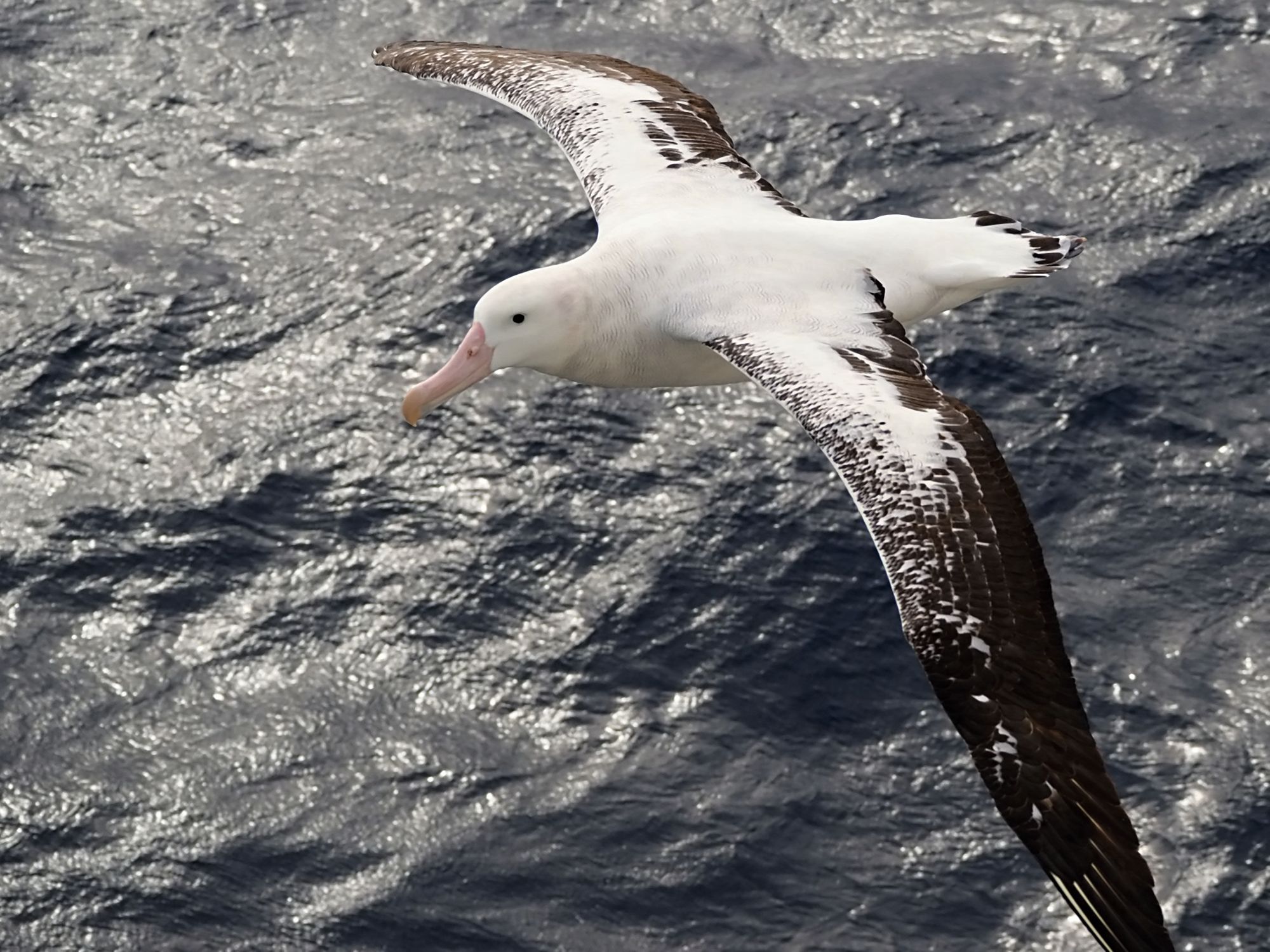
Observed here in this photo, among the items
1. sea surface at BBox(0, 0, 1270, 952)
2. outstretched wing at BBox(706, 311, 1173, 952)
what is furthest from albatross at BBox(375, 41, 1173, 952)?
sea surface at BBox(0, 0, 1270, 952)

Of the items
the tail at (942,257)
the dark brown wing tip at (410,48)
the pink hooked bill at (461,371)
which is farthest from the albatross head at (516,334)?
the dark brown wing tip at (410,48)

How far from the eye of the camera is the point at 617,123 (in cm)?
1450

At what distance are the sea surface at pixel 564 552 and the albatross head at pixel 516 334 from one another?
3.58 m

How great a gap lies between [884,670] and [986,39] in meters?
6.77

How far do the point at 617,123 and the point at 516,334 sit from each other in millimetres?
2440

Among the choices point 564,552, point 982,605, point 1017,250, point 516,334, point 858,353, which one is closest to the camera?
point 982,605

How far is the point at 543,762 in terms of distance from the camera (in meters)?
15.5

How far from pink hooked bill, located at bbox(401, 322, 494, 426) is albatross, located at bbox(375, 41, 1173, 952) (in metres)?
0.01

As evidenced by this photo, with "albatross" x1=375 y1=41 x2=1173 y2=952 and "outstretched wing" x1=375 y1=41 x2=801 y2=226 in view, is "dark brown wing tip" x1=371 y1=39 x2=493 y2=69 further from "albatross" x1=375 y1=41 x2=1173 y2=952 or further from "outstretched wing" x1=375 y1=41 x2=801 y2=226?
"albatross" x1=375 y1=41 x2=1173 y2=952

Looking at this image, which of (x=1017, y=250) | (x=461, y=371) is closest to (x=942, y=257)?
(x=1017, y=250)

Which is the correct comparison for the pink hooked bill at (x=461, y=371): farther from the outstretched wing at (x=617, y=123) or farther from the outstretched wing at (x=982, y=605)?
the outstretched wing at (x=982, y=605)

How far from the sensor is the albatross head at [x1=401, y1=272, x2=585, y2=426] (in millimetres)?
12523

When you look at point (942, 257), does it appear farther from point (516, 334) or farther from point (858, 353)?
point (516, 334)

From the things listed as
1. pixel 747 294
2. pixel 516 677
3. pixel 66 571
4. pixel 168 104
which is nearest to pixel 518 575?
pixel 516 677
